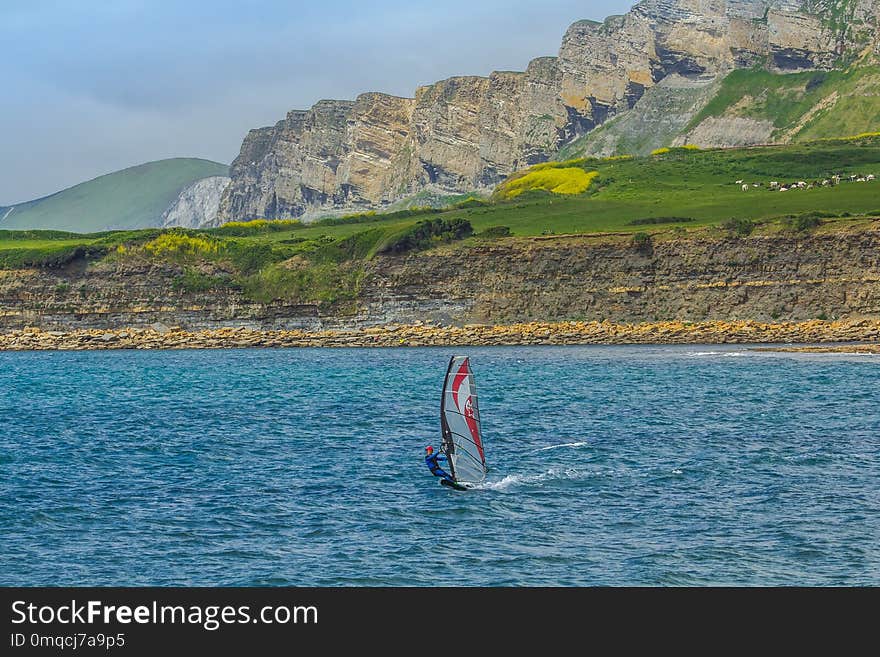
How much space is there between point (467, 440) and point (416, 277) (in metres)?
76.3

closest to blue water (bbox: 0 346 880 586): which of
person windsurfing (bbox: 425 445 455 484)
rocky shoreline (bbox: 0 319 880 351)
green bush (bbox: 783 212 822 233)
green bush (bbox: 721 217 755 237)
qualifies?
person windsurfing (bbox: 425 445 455 484)

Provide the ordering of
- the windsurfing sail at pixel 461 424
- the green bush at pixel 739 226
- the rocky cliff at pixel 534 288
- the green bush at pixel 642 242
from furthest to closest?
the green bush at pixel 642 242 < the green bush at pixel 739 226 < the rocky cliff at pixel 534 288 < the windsurfing sail at pixel 461 424

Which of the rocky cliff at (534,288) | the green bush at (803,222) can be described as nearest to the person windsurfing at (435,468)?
the rocky cliff at (534,288)

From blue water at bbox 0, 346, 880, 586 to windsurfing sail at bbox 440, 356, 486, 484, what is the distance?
58 centimetres

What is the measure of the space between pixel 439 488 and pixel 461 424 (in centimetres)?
150

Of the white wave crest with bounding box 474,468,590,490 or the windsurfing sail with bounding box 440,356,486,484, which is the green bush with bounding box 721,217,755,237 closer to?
the white wave crest with bounding box 474,468,590,490

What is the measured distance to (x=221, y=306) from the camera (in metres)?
106

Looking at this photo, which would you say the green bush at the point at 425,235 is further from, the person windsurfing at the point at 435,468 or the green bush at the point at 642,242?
the person windsurfing at the point at 435,468

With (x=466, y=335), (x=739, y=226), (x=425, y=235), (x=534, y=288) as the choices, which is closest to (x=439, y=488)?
(x=466, y=335)

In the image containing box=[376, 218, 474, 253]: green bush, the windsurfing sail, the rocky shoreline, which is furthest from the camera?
box=[376, 218, 474, 253]: green bush

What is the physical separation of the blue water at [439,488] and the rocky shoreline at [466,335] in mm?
31777

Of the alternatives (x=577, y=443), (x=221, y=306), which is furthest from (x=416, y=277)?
(x=577, y=443)

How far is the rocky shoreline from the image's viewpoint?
3236 inches

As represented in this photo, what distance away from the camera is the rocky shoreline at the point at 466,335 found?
270 feet
